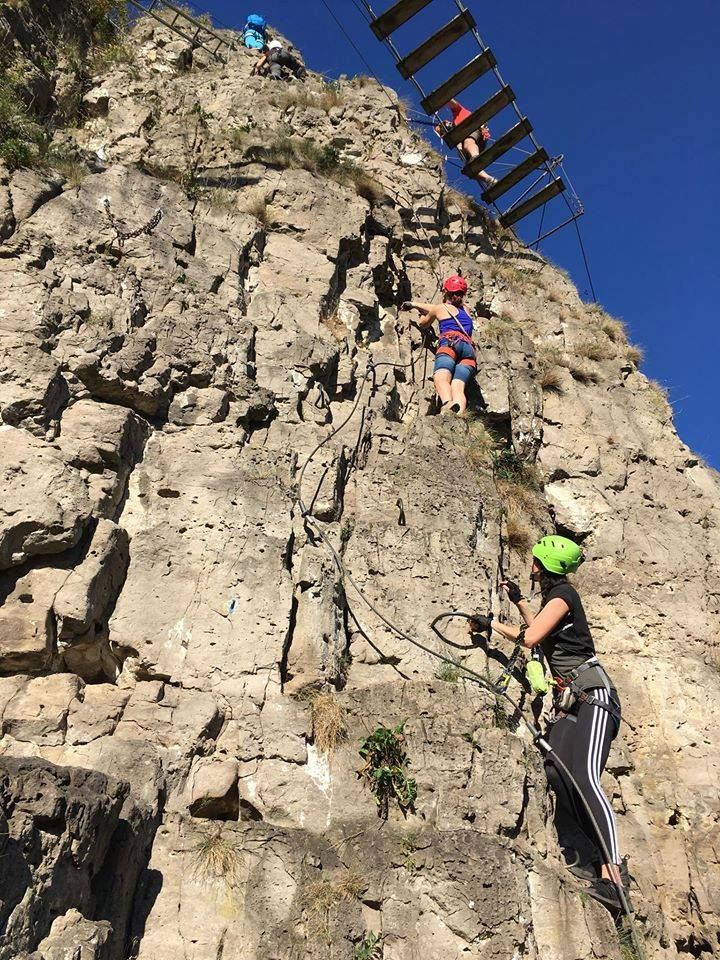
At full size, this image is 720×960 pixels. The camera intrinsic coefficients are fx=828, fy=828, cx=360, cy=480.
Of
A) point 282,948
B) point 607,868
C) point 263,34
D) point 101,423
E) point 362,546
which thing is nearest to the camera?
point 282,948

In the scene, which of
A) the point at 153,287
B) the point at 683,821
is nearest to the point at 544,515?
the point at 683,821

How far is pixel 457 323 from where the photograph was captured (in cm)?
984

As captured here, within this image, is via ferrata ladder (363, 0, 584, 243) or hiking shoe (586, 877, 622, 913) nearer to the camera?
hiking shoe (586, 877, 622, 913)

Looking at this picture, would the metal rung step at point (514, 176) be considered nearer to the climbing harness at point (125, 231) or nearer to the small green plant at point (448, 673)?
the climbing harness at point (125, 231)

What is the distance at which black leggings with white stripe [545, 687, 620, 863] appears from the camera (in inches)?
236

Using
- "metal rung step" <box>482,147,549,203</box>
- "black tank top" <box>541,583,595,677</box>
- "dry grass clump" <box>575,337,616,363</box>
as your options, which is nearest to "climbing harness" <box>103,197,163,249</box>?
"black tank top" <box>541,583,595,677</box>

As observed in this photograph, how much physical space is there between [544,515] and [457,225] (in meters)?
5.96

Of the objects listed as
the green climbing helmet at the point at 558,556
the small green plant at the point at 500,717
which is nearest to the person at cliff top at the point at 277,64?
the green climbing helmet at the point at 558,556

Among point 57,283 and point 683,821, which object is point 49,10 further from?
point 683,821

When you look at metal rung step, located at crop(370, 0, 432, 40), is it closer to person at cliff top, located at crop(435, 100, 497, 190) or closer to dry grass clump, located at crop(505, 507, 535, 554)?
person at cliff top, located at crop(435, 100, 497, 190)

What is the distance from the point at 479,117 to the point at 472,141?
43.5 inches

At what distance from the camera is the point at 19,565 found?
573 cm

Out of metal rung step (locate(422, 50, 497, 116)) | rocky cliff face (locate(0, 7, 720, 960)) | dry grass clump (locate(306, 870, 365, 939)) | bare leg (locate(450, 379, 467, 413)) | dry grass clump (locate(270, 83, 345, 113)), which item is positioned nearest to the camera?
dry grass clump (locate(306, 870, 365, 939))

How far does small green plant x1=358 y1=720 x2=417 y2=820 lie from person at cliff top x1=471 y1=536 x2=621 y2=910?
125cm
